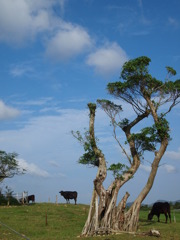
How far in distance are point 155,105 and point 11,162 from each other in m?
25.8

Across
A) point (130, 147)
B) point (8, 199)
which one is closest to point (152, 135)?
point (130, 147)

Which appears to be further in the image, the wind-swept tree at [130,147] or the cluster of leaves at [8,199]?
the cluster of leaves at [8,199]

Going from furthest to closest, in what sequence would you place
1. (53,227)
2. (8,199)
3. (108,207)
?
(8,199), (53,227), (108,207)

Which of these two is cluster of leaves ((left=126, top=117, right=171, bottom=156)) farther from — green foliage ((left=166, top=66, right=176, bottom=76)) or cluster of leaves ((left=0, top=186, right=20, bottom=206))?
cluster of leaves ((left=0, top=186, right=20, bottom=206))

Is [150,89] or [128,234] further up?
[150,89]

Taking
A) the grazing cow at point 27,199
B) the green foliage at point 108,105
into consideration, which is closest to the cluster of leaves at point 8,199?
the grazing cow at point 27,199

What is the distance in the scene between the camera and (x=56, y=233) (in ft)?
69.8

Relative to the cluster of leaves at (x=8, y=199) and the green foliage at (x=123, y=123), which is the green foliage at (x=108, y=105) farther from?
the cluster of leaves at (x=8, y=199)

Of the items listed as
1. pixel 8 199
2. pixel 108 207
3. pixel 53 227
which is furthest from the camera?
pixel 8 199

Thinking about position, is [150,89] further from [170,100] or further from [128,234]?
[128,234]

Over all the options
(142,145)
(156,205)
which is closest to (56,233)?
(142,145)

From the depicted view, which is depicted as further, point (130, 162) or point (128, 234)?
point (130, 162)

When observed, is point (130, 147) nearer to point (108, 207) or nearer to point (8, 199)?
point (108, 207)

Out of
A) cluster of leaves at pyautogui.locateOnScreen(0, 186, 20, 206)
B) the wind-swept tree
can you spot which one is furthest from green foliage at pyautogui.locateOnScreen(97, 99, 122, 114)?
cluster of leaves at pyautogui.locateOnScreen(0, 186, 20, 206)
